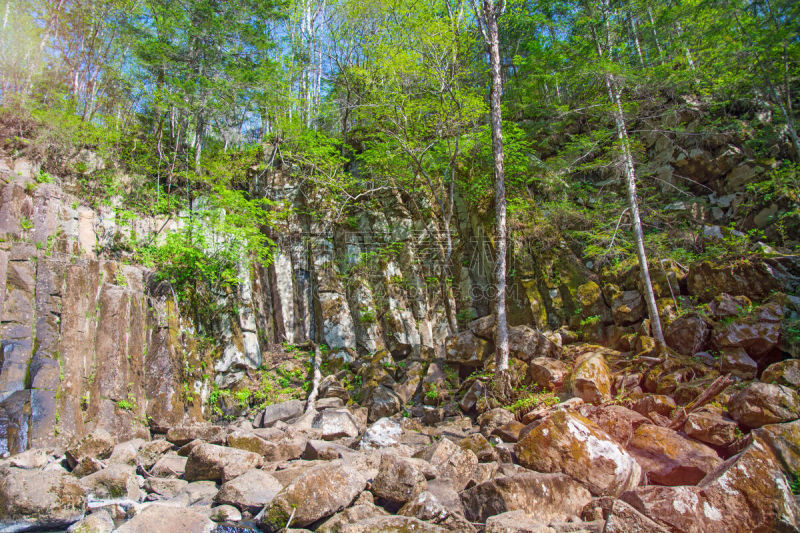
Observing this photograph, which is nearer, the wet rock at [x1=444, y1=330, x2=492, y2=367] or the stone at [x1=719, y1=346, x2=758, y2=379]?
the stone at [x1=719, y1=346, x2=758, y2=379]

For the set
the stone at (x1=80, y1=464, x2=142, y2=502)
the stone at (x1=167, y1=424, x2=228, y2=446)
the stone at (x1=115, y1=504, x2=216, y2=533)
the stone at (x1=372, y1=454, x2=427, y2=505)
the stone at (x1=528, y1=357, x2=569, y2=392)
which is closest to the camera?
the stone at (x1=115, y1=504, x2=216, y2=533)

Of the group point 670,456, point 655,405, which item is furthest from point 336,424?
point 655,405

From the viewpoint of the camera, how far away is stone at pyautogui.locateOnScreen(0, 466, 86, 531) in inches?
153

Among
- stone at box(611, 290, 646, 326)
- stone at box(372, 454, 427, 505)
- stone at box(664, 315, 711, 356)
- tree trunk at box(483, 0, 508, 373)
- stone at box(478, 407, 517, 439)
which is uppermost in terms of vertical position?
tree trunk at box(483, 0, 508, 373)

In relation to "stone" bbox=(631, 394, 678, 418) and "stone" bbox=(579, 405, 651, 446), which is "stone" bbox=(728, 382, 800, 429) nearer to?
"stone" bbox=(631, 394, 678, 418)

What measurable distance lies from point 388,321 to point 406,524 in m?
10.0

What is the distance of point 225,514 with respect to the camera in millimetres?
4387

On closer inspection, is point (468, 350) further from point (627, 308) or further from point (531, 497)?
point (531, 497)

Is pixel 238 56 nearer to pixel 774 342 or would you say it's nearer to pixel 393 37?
pixel 393 37

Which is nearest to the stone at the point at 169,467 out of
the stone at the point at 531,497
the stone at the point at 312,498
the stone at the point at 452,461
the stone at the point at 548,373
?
the stone at the point at 312,498

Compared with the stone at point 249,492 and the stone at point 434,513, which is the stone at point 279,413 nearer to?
the stone at point 249,492

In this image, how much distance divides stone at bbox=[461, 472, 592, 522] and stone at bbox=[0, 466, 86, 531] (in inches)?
173

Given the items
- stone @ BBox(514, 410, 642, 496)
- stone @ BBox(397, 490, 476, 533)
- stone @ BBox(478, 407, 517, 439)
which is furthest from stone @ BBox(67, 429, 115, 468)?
stone @ BBox(478, 407, 517, 439)

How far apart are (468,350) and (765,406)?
6221 millimetres
